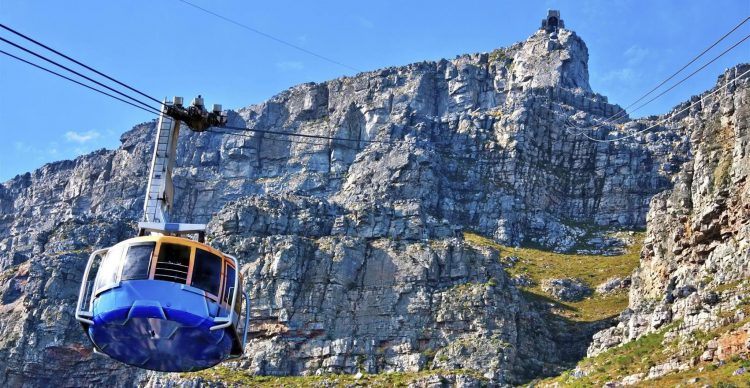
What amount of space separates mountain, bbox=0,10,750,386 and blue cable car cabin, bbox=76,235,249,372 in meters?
62.8

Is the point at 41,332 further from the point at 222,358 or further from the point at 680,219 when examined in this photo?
the point at 222,358

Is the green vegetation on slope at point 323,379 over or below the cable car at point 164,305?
below

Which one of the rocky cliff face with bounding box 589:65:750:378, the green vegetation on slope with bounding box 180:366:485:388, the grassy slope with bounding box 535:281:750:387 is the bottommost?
the green vegetation on slope with bounding box 180:366:485:388

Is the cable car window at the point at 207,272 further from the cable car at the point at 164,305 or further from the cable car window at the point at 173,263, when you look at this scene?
the cable car window at the point at 173,263

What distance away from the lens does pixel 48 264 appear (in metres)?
156

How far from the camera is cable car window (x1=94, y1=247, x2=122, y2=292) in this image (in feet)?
129

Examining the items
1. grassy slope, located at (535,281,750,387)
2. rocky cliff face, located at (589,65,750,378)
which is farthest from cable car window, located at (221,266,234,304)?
rocky cliff face, located at (589,65,750,378)

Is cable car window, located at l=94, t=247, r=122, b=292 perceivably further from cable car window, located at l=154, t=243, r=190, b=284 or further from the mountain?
the mountain

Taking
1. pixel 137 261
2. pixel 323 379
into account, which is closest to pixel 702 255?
pixel 323 379

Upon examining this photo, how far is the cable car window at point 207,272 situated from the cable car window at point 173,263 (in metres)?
0.40

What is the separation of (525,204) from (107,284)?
143m

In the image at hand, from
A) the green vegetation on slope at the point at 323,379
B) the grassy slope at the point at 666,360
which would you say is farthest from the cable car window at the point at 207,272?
the green vegetation on slope at the point at 323,379

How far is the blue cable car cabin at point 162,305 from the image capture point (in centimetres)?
3847

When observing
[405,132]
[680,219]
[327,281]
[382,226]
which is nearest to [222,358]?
[680,219]
